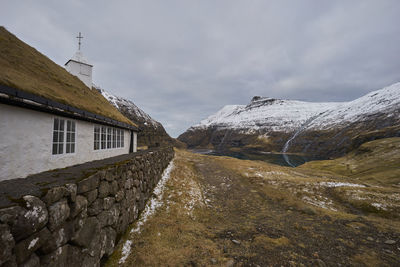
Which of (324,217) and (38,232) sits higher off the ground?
(38,232)

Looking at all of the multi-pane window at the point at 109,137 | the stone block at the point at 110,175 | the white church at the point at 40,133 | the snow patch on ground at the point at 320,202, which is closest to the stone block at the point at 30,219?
the stone block at the point at 110,175

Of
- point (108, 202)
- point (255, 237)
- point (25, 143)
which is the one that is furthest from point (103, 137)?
point (255, 237)

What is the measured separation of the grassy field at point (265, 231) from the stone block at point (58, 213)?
2546mm

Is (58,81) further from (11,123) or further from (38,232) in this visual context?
(38,232)

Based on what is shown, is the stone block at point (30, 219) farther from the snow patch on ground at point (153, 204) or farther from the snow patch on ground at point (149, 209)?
the snow patch on ground at point (153, 204)

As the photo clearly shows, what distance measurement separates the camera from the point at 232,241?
6.34 m

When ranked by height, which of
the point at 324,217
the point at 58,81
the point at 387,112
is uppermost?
the point at 387,112

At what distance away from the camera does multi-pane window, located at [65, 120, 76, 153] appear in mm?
9242

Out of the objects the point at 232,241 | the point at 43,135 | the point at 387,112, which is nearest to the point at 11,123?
the point at 43,135

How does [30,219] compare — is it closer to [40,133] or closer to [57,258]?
[57,258]

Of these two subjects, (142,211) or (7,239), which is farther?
(142,211)

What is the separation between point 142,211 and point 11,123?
21.0 feet

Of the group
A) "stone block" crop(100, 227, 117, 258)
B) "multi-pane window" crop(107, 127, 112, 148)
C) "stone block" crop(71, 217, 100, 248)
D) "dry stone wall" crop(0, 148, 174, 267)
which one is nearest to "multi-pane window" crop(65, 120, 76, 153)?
"multi-pane window" crop(107, 127, 112, 148)

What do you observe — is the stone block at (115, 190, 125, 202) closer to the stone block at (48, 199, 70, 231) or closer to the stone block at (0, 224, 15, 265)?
the stone block at (48, 199, 70, 231)
